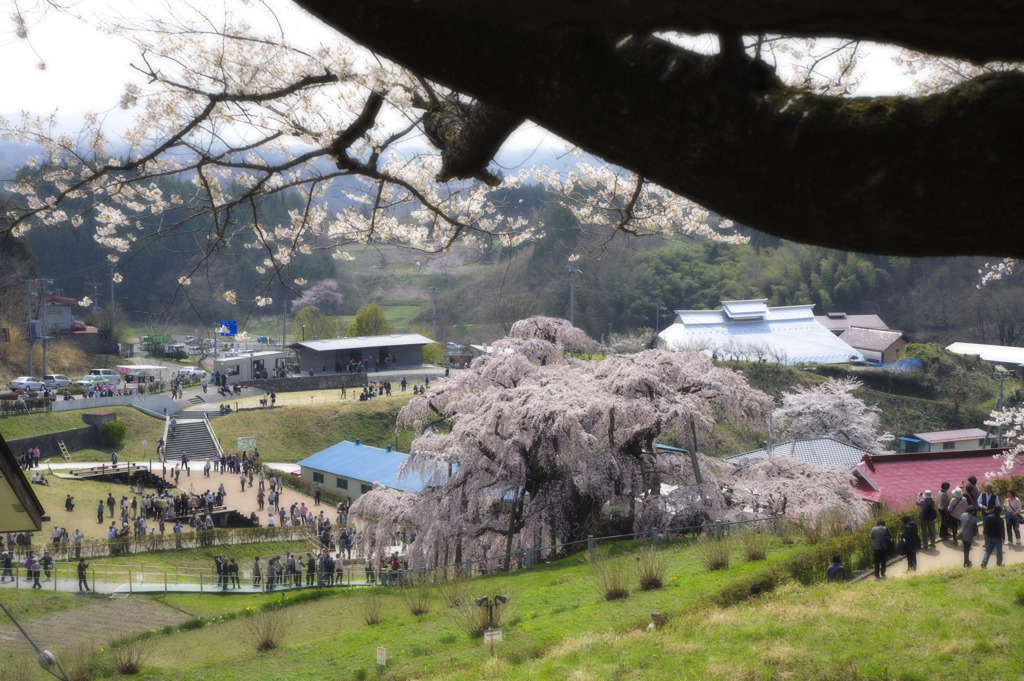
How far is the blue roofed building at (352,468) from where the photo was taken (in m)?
28.8

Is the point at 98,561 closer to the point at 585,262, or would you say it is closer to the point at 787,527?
the point at 787,527

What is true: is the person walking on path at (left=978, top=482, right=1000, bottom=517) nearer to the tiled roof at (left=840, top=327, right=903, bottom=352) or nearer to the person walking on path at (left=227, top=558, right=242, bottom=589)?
the person walking on path at (left=227, top=558, right=242, bottom=589)

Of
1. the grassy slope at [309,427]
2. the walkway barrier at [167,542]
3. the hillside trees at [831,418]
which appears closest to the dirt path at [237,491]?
the walkway barrier at [167,542]

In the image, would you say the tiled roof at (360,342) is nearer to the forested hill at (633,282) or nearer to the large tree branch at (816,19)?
Result: the forested hill at (633,282)

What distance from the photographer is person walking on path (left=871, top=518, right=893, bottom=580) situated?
28.1ft

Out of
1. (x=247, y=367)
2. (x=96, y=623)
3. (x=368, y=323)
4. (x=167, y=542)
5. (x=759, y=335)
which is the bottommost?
(x=96, y=623)

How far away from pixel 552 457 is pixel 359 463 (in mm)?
16525

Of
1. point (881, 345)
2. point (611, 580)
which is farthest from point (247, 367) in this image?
point (881, 345)

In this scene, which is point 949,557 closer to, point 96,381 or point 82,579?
point 82,579

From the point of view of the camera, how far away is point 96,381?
42156 mm

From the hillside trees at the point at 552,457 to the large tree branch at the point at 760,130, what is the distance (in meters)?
13.1

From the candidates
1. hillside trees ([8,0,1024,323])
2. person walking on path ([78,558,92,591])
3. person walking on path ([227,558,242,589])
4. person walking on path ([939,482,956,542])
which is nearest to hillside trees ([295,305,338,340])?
person walking on path ([227,558,242,589])

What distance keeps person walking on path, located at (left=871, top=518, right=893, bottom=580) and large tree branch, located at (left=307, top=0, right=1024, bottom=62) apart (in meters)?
8.27

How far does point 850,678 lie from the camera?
204 inches
